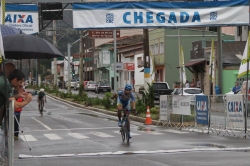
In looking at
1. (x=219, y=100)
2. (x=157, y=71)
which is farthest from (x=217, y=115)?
(x=157, y=71)

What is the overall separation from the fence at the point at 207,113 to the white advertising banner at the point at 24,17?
20.9ft

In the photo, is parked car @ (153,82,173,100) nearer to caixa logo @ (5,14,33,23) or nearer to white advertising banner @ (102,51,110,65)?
caixa logo @ (5,14,33,23)

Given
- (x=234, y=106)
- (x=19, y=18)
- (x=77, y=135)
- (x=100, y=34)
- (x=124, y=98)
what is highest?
(x=100, y=34)

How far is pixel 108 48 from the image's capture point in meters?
92.9

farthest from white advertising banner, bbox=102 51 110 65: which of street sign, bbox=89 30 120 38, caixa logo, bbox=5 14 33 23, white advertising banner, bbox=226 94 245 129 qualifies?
white advertising banner, bbox=226 94 245 129

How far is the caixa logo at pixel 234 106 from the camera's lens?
62.1 ft

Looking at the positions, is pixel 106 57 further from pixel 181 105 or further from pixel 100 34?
pixel 181 105

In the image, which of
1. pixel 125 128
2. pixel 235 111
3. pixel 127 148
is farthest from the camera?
pixel 235 111

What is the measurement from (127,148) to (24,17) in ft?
29.0

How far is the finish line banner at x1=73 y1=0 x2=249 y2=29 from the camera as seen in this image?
21.8 m

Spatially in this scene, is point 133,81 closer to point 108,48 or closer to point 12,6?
point 108,48

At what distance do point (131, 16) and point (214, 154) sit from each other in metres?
9.29

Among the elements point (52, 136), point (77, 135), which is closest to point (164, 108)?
point (77, 135)

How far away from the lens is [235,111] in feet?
63.0
